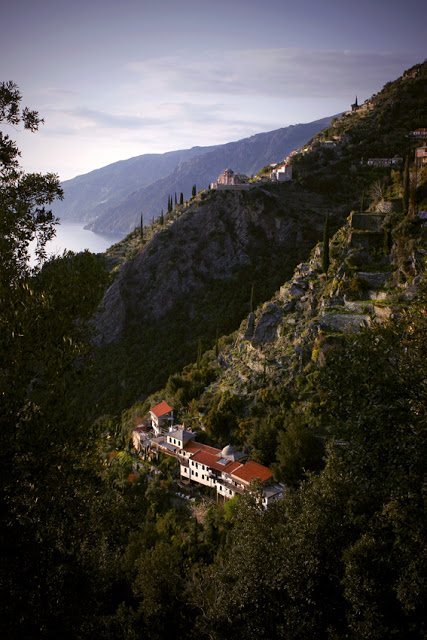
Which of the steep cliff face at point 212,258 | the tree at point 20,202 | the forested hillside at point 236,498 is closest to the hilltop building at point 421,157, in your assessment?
the forested hillside at point 236,498

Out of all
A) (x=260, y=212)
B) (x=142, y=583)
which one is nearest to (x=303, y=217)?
(x=260, y=212)

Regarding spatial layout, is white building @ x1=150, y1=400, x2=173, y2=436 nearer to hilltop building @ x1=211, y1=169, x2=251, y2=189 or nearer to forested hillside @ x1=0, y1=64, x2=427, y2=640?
forested hillside @ x1=0, y1=64, x2=427, y2=640

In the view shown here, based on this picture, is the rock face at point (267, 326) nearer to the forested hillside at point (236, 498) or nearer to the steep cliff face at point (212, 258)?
the forested hillside at point (236, 498)

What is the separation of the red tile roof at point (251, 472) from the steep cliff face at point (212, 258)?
86.2ft

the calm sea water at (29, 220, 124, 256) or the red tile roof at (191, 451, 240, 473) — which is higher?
the calm sea water at (29, 220, 124, 256)

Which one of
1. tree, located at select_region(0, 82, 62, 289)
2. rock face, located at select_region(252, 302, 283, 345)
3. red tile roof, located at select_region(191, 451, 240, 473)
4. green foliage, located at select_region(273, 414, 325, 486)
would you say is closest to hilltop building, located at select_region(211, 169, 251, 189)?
rock face, located at select_region(252, 302, 283, 345)

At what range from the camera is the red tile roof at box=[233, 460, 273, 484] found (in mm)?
16672

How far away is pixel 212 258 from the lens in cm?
5072

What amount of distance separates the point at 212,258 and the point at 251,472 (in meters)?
36.3

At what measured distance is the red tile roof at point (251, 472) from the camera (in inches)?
656

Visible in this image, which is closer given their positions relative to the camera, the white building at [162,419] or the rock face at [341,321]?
the rock face at [341,321]

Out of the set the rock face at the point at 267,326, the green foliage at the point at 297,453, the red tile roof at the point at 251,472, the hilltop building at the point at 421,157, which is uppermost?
the hilltop building at the point at 421,157

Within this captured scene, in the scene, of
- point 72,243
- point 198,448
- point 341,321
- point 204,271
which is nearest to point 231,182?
point 204,271

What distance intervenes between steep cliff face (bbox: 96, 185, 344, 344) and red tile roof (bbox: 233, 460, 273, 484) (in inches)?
1035
